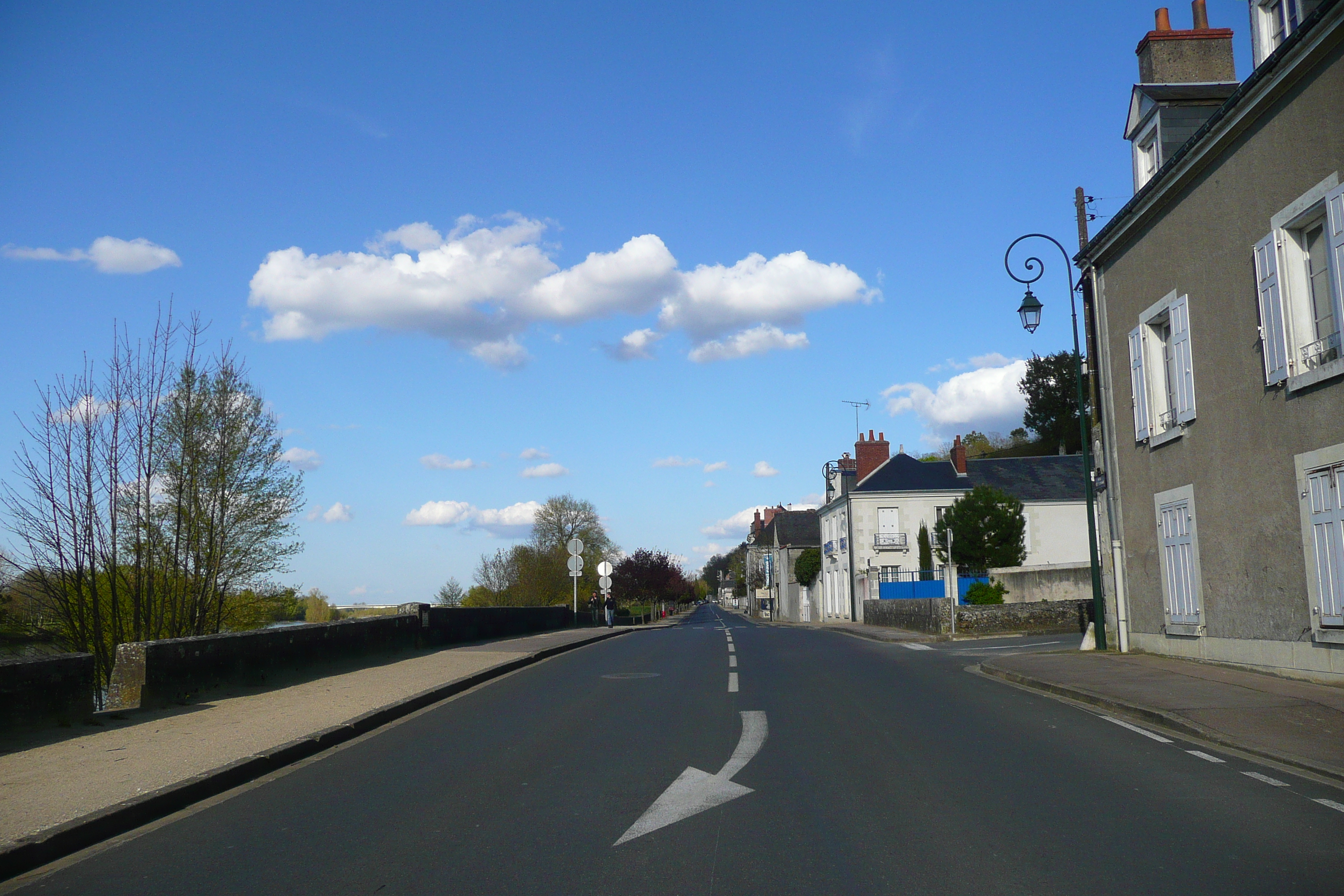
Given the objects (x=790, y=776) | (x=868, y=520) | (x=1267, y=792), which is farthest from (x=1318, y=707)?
(x=868, y=520)

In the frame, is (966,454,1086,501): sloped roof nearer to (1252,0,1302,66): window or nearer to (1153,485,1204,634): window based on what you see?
(1153,485,1204,634): window

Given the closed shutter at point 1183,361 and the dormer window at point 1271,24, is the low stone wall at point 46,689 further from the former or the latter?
the dormer window at point 1271,24

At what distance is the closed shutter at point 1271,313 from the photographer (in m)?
11.4

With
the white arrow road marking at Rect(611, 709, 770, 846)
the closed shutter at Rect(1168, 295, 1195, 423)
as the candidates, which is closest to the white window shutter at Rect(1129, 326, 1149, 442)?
the closed shutter at Rect(1168, 295, 1195, 423)

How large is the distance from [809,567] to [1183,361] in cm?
5029

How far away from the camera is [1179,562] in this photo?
574 inches

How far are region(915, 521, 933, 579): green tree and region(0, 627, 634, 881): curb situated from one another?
1597 inches

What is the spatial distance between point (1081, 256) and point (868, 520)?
112 feet

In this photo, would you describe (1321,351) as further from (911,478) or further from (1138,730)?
(911,478)

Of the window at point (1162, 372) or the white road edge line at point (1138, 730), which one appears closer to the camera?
the white road edge line at point (1138, 730)

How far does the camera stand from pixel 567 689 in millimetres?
12836

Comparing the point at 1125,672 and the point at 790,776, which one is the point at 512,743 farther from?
the point at 1125,672

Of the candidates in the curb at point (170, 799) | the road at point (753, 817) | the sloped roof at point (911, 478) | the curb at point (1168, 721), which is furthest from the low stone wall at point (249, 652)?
the sloped roof at point (911, 478)

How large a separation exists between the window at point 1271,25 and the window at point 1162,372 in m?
3.26
